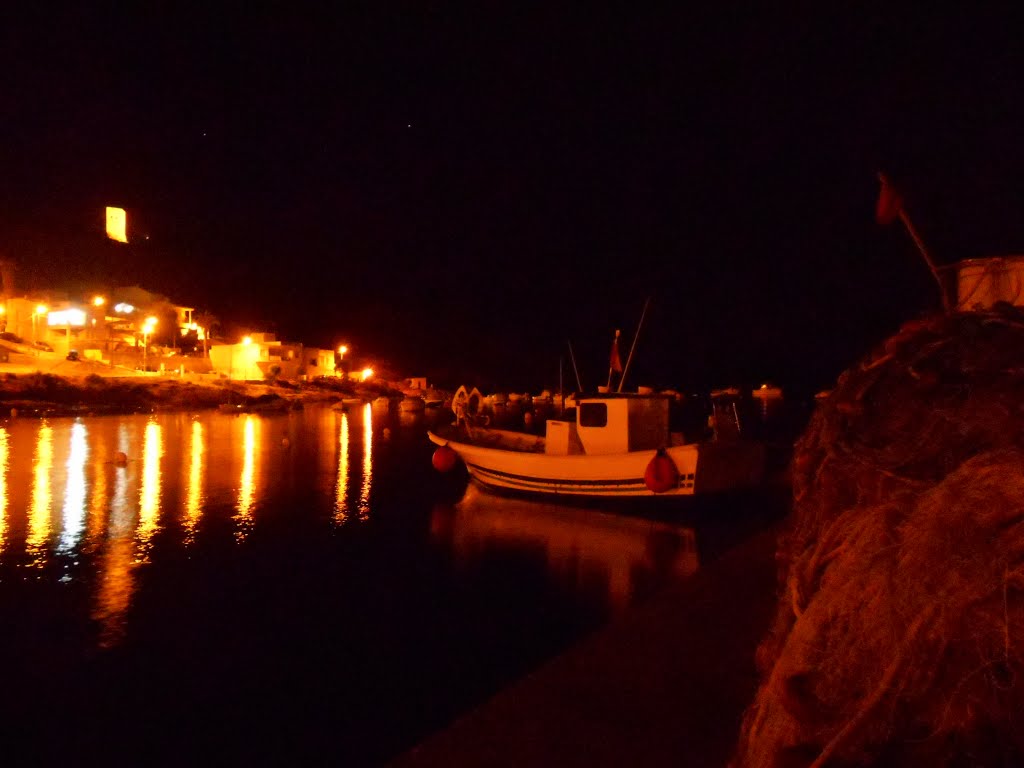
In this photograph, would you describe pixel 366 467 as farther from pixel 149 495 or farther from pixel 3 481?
pixel 3 481

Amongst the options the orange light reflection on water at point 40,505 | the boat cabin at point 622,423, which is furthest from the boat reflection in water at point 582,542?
the orange light reflection on water at point 40,505

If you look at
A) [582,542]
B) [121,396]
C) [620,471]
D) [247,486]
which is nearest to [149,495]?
[247,486]

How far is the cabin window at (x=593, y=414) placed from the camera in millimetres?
15023

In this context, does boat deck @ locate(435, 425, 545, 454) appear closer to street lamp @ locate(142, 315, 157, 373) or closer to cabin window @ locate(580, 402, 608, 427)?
cabin window @ locate(580, 402, 608, 427)

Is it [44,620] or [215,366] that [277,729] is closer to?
[44,620]

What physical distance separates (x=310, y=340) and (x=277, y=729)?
10805 cm

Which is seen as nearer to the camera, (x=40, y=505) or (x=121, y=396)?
(x=40, y=505)

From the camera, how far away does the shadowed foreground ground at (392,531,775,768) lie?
3771 millimetres

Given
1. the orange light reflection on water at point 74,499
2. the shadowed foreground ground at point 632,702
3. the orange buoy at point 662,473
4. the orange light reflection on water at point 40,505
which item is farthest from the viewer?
the orange buoy at point 662,473

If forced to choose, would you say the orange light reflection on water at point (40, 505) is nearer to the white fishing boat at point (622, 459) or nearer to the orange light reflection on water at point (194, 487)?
the orange light reflection on water at point (194, 487)

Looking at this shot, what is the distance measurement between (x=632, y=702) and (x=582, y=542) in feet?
28.6

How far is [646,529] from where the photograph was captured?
45.2 feet

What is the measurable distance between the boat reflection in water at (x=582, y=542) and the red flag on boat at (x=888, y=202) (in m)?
6.54

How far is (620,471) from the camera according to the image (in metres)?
14.3
